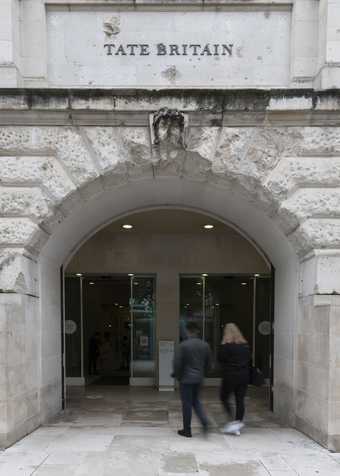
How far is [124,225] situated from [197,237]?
2178mm

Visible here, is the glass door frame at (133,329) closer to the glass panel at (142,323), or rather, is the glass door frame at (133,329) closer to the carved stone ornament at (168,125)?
the glass panel at (142,323)

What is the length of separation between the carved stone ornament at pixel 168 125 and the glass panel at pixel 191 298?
6172 millimetres

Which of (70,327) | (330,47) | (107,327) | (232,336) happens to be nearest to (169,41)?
(330,47)

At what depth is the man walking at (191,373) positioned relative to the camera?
6.18m

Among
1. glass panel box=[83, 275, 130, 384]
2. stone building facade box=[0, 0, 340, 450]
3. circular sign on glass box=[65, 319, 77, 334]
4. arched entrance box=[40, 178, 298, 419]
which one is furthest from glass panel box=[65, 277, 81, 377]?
stone building facade box=[0, 0, 340, 450]

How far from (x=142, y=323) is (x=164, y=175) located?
605 cm

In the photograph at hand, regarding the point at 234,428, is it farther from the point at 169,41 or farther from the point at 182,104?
the point at 169,41

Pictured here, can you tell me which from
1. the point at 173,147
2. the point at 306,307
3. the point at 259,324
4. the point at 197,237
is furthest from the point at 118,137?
the point at 259,324

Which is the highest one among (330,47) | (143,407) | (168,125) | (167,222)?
(330,47)

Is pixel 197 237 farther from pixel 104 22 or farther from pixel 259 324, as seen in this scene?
pixel 104 22

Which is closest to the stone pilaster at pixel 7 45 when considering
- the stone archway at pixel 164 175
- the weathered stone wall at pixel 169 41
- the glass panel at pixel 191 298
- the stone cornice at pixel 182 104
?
the weathered stone wall at pixel 169 41

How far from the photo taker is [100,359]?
43.8 ft

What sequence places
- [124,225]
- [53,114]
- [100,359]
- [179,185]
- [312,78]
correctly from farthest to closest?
[100,359] < [124,225] < [179,185] < [312,78] < [53,114]

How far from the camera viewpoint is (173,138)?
6086 millimetres
